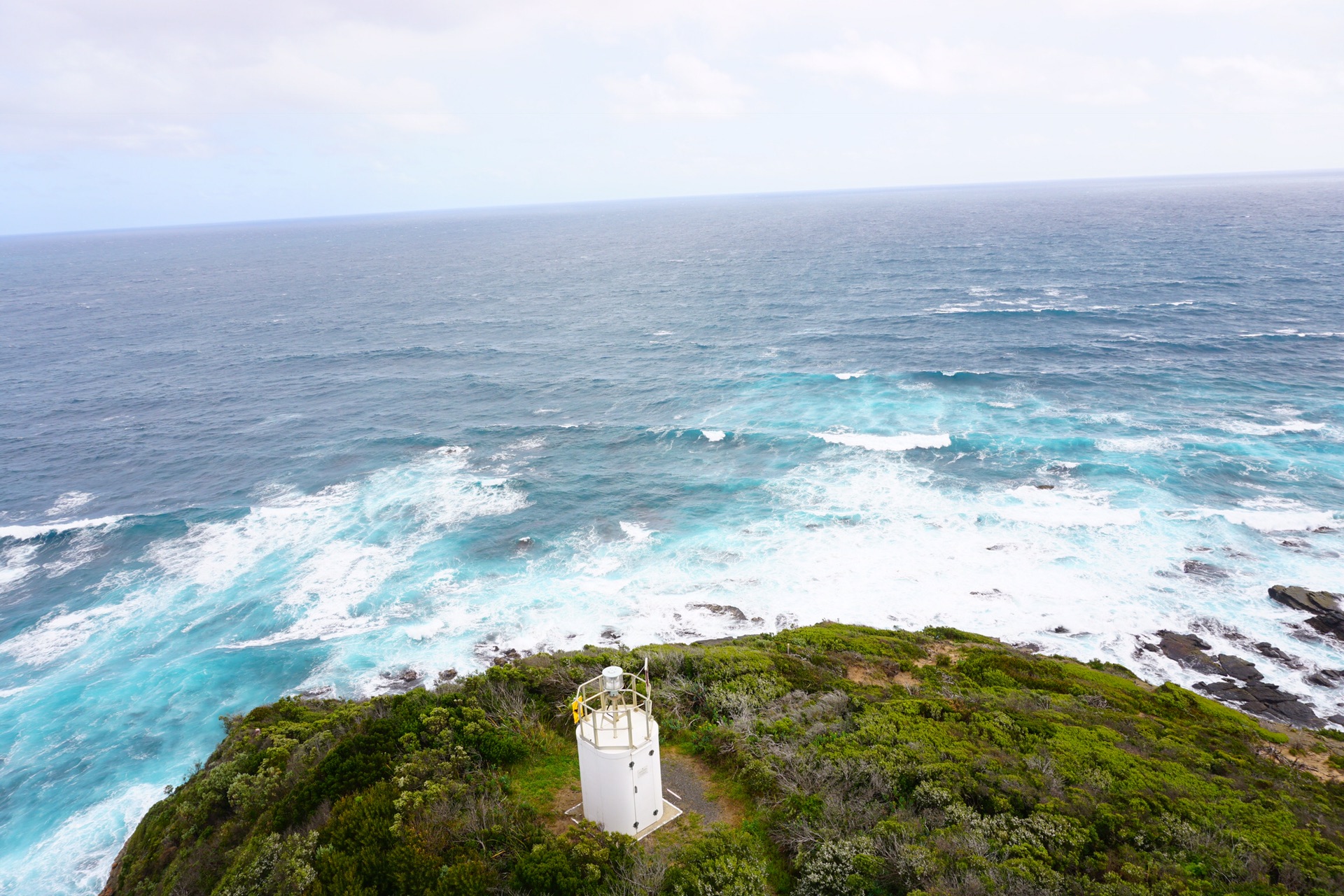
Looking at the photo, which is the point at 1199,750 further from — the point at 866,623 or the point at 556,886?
the point at 556,886

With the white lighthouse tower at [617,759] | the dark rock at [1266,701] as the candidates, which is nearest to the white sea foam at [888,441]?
the dark rock at [1266,701]

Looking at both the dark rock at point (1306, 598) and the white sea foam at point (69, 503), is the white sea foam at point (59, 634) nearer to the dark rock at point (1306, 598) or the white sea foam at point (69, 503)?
the white sea foam at point (69, 503)

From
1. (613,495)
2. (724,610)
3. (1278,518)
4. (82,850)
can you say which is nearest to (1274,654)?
(1278,518)

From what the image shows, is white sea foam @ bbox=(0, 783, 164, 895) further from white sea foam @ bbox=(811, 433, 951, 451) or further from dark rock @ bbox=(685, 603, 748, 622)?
white sea foam @ bbox=(811, 433, 951, 451)

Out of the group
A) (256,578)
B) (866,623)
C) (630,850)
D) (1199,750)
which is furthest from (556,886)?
(256,578)

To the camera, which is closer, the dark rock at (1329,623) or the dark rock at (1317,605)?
the dark rock at (1329,623)
